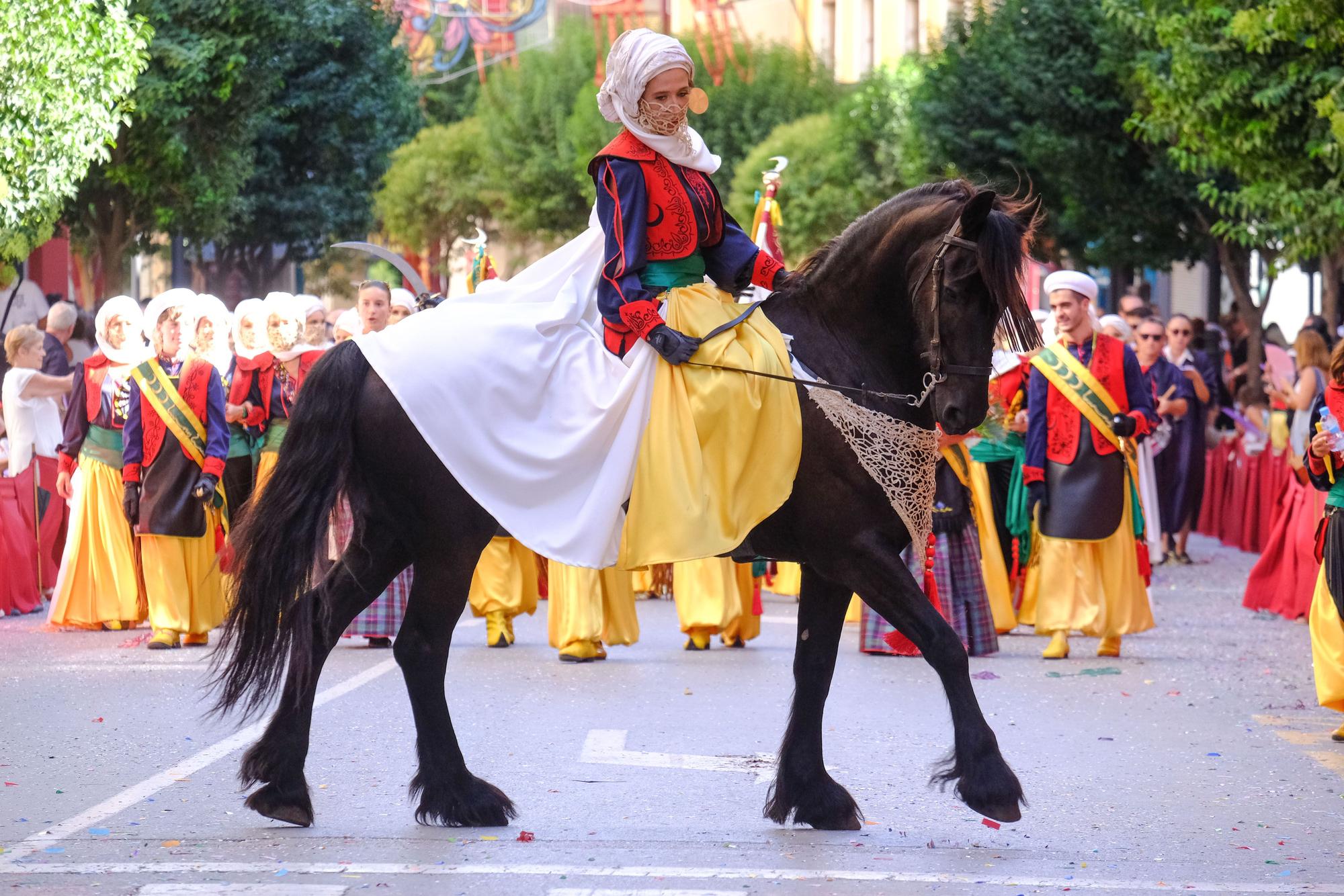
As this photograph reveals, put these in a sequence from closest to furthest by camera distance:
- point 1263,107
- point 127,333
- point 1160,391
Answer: point 127,333 → point 1263,107 → point 1160,391

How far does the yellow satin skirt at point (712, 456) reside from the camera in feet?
21.5

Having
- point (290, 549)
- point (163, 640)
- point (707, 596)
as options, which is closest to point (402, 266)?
point (707, 596)

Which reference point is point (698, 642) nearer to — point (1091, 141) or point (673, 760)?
point (673, 760)

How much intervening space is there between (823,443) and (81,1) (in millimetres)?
12656

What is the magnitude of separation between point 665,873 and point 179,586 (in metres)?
6.95

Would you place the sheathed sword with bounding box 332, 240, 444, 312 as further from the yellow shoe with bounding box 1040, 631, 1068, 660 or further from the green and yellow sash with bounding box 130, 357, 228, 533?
the yellow shoe with bounding box 1040, 631, 1068, 660

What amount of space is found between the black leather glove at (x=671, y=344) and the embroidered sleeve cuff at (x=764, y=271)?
0.51 m

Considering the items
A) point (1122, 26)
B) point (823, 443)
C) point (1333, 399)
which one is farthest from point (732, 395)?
point (1122, 26)

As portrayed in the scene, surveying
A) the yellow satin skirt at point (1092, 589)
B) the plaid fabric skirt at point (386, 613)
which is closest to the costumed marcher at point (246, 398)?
the plaid fabric skirt at point (386, 613)

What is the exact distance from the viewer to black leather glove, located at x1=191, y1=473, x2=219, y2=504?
1184cm

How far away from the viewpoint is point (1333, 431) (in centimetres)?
863

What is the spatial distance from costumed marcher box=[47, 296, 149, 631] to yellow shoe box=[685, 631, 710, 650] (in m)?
3.70

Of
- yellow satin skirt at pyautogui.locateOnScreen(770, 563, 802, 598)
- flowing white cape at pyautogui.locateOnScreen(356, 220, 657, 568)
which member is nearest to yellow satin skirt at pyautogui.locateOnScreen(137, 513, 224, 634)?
yellow satin skirt at pyautogui.locateOnScreen(770, 563, 802, 598)

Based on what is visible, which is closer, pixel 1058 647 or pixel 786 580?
pixel 1058 647
